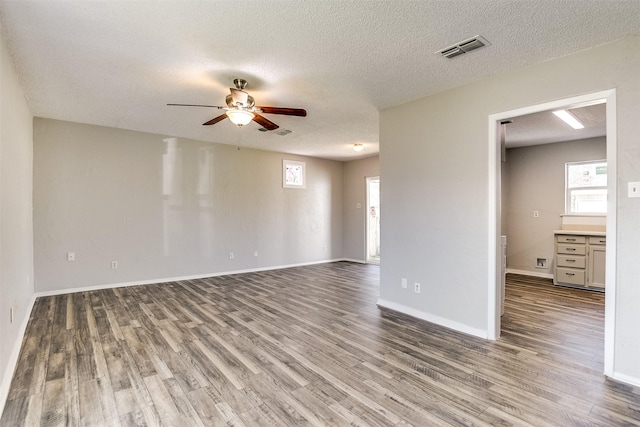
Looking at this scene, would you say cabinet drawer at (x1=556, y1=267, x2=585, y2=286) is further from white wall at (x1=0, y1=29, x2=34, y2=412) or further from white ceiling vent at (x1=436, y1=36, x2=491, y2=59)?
white wall at (x1=0, y1=29, x2=34, y2=412)

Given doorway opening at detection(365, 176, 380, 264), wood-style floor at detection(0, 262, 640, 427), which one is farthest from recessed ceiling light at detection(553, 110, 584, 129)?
doorway opening at detection(365, 176, 380, 264)

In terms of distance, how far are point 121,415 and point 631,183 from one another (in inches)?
147

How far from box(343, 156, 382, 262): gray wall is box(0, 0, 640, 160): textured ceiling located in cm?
386

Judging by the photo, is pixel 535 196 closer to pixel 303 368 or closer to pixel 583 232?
pixel 583 232

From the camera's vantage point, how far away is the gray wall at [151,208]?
15.0ft

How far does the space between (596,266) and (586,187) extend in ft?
4.76

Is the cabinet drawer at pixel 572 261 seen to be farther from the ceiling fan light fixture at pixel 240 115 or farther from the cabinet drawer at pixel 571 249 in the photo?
the ceiling fan light fixture at pixel 240 115

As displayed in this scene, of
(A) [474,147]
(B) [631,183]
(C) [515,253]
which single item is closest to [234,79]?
(A) [474,147]

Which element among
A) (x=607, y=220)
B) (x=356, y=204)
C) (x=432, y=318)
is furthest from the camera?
(x=356, y=204)

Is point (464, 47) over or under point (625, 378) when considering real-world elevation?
over

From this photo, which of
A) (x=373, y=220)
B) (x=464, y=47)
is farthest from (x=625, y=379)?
(x=373, y=220)

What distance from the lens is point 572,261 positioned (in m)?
5.11

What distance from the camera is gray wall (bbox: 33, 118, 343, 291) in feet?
15.0

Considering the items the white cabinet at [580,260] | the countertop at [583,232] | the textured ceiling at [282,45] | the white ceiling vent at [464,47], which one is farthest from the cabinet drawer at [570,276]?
the white ceiling vent at [464,47]
